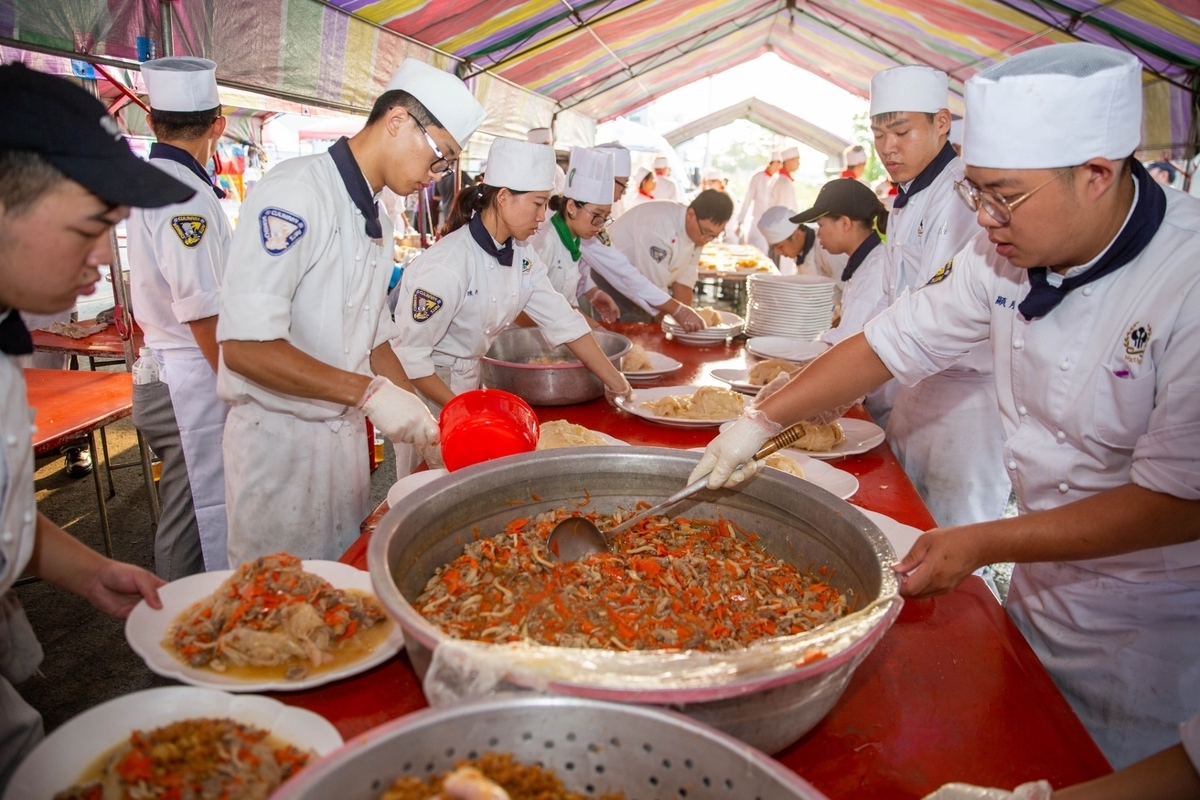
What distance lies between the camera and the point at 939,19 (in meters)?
8.56

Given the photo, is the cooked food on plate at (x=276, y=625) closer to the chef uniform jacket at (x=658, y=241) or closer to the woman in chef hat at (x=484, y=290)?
the woman in chef hat at (x=484, y=290)

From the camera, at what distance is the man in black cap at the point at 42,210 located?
1.02 m

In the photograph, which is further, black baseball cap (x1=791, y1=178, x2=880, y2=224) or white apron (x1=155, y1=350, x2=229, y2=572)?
black baseball cap (x1=791, y1=178, x2=880, y2=224)

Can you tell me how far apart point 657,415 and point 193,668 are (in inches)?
74.3

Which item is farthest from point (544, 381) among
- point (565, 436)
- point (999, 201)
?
point (999, 201)

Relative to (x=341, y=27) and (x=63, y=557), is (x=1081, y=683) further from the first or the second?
(x=341, y=27)

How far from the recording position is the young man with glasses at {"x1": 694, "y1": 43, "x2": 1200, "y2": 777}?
1472mm

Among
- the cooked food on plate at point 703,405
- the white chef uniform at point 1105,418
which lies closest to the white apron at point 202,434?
the cooked food on plate at point 703,405

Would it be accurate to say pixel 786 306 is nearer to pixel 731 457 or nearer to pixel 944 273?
pixel 944 273

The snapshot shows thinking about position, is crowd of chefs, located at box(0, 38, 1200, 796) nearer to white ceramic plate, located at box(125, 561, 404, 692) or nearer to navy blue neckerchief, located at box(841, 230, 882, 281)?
white ceramic plate, located at box(125, 561, 404, 692)

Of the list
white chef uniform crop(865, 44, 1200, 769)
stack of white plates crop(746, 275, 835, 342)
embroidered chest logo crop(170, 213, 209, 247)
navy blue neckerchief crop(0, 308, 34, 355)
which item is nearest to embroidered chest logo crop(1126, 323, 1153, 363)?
white chef uniform crop(865, 44, 1200, 769)

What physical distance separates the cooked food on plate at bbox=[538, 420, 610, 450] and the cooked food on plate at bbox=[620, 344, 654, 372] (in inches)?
42.3

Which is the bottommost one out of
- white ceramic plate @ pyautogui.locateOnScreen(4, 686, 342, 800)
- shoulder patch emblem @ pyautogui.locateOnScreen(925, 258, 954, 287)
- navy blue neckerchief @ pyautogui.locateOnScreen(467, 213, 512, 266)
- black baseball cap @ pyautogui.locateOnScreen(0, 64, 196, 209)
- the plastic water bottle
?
the plastic water bottle

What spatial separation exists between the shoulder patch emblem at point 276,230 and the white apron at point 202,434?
152 centimetres
